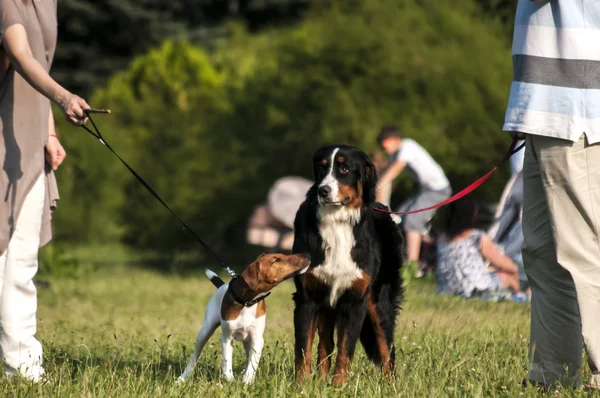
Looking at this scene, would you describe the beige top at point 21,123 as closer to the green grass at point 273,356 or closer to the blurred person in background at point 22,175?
the blurred person in background at point 22,175

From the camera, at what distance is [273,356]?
19.5 feet

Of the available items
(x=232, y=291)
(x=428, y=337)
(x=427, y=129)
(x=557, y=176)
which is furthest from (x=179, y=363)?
(x=427, y=129)

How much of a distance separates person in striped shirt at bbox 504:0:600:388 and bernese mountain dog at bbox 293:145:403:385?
99 centimetres

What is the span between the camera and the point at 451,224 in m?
11.2

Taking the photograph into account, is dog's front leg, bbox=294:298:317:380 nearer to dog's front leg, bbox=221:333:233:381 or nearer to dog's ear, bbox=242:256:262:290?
dog's ear, bbox=242:256:262:290

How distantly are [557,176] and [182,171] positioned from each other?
14085 mm

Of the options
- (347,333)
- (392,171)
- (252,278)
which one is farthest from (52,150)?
(392,171)

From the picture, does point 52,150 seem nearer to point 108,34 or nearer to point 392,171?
point 392,171

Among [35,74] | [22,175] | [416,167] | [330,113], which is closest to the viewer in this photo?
[35,74]

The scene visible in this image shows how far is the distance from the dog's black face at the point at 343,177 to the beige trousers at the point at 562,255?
0.91 m

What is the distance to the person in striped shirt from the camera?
15.1ft

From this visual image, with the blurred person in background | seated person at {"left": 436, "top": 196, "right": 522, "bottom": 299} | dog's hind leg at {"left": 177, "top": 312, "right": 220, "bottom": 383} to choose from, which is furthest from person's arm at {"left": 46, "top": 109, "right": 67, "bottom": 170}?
seated person at {"left": 436, "top": 196, "right": 522, "bottom": 299}

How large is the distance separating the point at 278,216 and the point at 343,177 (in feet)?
36.3

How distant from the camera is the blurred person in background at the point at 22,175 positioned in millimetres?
5035
